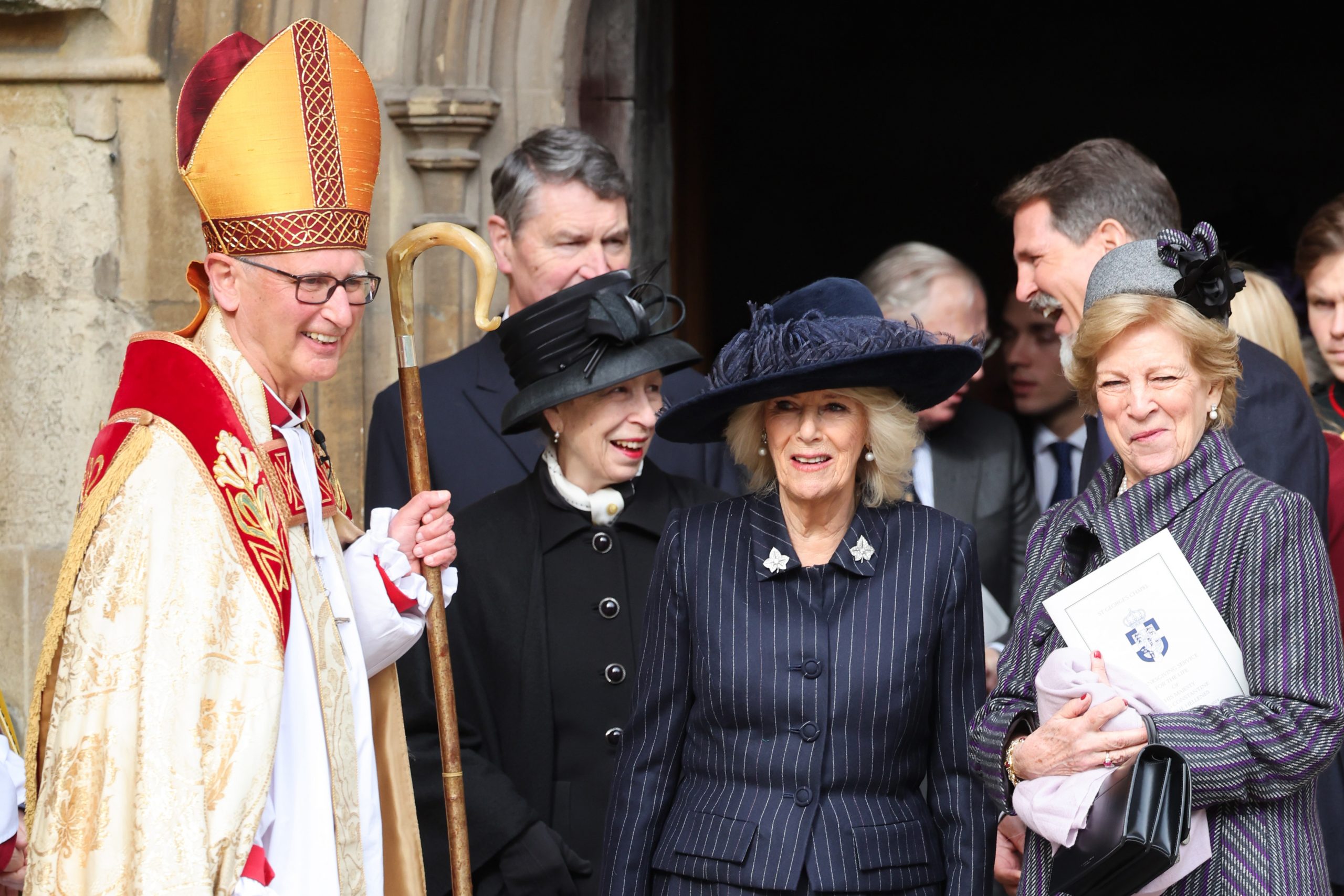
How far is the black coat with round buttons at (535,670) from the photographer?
10.7ft

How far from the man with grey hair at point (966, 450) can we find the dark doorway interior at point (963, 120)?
4.13 meters

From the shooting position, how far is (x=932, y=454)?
4.22 metres

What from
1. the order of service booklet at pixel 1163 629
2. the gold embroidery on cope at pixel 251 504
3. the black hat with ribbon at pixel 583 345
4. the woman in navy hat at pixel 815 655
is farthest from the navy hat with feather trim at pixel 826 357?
the gold embroidery on cope at pixel 251 504

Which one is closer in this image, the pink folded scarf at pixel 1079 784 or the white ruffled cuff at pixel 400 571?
the pink folded scarf at pixel 1079 784

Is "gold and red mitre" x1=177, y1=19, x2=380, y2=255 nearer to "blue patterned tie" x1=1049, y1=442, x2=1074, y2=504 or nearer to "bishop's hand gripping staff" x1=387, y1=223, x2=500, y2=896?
"bishop's hand gripping staff" x1=387, y1=223, x2=500, y2=896

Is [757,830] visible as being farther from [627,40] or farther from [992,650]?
[627,40]

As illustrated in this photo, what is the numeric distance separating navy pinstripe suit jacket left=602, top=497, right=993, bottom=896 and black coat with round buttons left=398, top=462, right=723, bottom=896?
398 millimetres

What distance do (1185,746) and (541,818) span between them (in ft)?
4.36

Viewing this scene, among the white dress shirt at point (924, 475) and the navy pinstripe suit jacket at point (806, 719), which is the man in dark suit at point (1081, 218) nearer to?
the white dress shirt at point (924, 475)

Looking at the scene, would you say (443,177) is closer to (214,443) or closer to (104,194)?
(104,194)

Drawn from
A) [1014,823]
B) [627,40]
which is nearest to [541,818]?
[1014,823]

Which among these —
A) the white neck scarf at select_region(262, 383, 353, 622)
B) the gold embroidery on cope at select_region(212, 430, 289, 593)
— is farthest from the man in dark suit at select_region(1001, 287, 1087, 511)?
the gold embroidery on cope at select_region(212, 430, 289, 593)

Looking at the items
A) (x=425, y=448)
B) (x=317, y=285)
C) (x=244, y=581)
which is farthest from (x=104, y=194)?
(x=244, y=581)

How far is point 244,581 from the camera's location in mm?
2508
